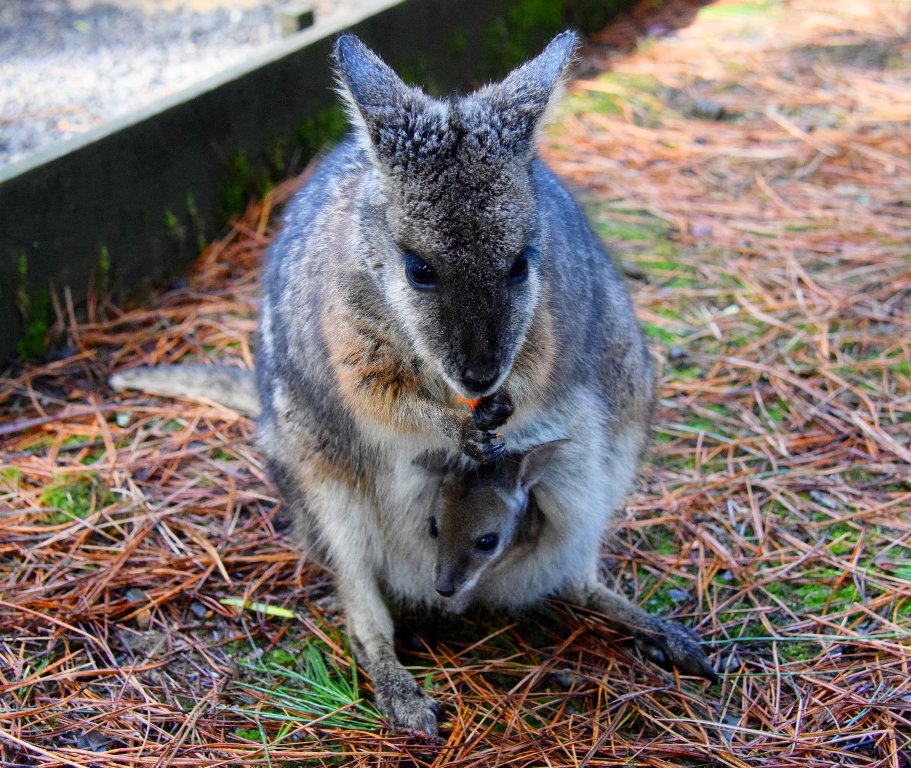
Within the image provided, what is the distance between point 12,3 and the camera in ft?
17.4

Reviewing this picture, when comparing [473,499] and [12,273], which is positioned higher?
[12,273]

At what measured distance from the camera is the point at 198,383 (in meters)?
3.49

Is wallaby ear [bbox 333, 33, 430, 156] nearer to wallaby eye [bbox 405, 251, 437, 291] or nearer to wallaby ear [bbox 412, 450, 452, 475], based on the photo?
wallaby eye [bbox 405, 251, 437, 291]

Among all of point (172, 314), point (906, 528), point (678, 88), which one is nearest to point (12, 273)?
point (172, 314)

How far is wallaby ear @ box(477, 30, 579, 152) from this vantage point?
2230 mm

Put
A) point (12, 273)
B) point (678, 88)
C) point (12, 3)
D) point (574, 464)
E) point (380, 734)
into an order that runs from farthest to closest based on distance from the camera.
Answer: point (678, 88) → point (12, 3) → point (12, 273) → point (574, 464) → point (380, 734)

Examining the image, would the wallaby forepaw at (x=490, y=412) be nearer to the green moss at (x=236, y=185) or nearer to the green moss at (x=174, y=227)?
the green moss at (x=174, y=227)

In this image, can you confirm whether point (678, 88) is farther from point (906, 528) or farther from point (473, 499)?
point (473, 499)

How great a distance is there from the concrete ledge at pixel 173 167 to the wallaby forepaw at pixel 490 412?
6.46ft

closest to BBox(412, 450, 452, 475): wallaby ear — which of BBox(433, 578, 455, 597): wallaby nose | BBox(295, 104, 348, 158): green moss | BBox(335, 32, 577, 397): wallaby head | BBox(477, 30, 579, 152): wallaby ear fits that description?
BBox(433, 578, 455, 597): wallaby nose

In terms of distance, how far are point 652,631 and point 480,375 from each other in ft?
3.42

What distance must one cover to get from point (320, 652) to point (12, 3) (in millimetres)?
4263

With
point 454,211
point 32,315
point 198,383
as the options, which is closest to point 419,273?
point 454,211

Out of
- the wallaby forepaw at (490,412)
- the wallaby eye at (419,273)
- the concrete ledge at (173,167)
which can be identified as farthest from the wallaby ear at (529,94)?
the concrete ledge at (173,167)
